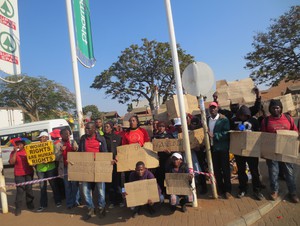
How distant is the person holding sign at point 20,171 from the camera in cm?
595

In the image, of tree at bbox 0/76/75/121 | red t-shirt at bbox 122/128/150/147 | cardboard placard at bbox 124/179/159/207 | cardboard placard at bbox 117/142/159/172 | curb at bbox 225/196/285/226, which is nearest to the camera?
curb at bbox 225/196/285/226

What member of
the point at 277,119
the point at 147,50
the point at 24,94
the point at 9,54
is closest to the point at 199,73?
the point at 277,119

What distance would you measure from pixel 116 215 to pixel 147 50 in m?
27.2

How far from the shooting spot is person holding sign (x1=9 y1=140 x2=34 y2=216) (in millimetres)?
5953

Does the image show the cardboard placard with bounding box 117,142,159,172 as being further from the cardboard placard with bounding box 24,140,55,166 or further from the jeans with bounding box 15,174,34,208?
the jeans with bounding box 15,174,34,208

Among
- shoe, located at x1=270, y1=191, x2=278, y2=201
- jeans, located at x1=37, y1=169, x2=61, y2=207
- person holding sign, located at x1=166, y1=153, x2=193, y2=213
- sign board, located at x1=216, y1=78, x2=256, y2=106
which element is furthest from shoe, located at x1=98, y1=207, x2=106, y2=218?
sign board, located at x1=216, y1=78, x2=256, y2=106

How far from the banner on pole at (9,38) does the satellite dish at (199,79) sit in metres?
4.22

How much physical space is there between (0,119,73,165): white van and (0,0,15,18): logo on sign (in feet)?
29.1

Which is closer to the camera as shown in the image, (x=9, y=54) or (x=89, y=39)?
(x=9, y=54)

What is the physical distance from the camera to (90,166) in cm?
516

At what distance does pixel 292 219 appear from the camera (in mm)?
4418

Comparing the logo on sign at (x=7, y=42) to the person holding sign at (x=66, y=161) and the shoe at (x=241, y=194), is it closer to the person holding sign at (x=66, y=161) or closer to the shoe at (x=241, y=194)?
the person holding sign at (x=66, y=161)

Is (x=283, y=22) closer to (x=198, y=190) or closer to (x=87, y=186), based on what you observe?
(x=198, y=190)

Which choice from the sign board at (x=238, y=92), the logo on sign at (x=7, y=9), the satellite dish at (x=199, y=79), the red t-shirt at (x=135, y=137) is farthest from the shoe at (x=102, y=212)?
the logo on sign at (x=7, y=9)
